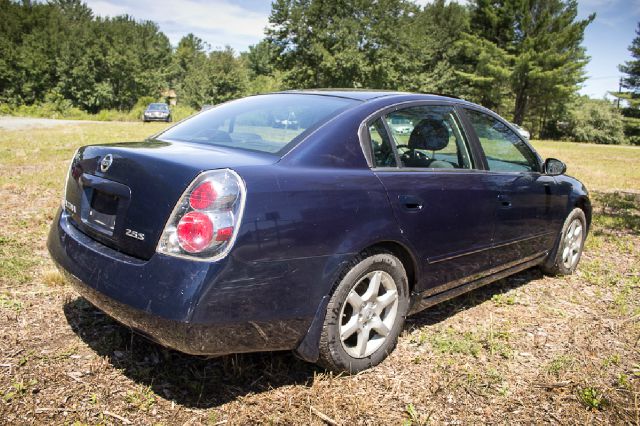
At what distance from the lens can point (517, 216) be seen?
3824 mm

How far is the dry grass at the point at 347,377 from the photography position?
97.0 inches

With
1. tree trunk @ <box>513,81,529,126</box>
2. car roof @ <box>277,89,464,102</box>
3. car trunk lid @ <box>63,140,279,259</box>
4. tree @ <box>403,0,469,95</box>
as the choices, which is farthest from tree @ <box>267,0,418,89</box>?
car trunk lid @ <box>63,140,279,259</box>

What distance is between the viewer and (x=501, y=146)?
4020 mm

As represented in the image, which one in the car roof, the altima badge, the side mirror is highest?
the car roof

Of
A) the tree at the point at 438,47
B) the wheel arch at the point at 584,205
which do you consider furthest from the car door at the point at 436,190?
the tree at the point at 438,47

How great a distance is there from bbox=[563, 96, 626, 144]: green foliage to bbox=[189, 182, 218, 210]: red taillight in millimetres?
54264

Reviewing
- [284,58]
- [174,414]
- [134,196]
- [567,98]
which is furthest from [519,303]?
[567,98]

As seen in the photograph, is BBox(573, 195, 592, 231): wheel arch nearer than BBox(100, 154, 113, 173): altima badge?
No

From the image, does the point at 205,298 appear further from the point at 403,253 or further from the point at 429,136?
the point at 429,136

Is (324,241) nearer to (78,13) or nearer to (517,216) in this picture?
(517,216)

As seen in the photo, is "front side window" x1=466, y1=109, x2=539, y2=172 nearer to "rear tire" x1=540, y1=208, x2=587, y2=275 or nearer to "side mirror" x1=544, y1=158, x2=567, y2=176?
"side mirror" x1=544, y1=158, x2=567, y2=176

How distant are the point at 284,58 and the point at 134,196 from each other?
45.8 meters

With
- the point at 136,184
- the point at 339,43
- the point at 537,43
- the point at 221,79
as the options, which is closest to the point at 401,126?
the point at 136,184

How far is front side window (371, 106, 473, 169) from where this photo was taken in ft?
10.8
